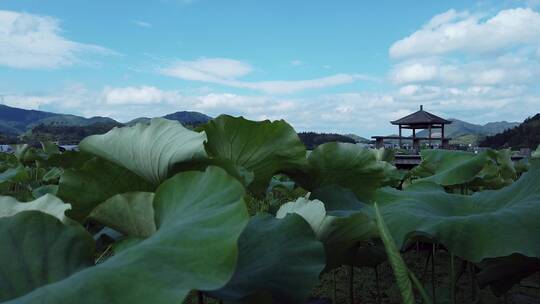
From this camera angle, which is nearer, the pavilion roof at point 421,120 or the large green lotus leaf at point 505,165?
the large green lotus leaf at point 505,165

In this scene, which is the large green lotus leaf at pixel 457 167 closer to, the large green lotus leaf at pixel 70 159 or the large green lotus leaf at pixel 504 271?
the large green lotus leaf at pixel 504 271

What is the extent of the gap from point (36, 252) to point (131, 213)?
0.36 feet

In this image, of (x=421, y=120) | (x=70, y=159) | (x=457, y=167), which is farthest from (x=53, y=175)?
(x=421, y=120)

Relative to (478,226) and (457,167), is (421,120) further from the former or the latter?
(478,226)

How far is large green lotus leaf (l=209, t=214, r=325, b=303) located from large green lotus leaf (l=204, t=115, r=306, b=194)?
230 millimetres

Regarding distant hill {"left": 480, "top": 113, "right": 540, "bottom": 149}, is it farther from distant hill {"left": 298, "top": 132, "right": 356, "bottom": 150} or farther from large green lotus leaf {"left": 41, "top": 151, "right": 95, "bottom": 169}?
large green lotus leaf {"left": 41, "top": 151, "right": 95, "bottom": 169}

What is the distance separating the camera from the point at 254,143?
2.67 feet

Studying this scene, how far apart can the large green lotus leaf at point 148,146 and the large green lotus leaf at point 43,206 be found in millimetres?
104

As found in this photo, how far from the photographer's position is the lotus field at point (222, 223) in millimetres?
374

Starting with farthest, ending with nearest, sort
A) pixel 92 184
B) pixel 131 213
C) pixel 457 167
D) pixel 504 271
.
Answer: pixel 457 167
pixel 504 271
pixel 92 184
pixel 131 213

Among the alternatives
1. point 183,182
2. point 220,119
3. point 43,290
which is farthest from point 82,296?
point 220,119

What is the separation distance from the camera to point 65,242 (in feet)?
1.48

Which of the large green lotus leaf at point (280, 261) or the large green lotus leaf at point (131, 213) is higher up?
the large green lotus leaf at point (131, 213)

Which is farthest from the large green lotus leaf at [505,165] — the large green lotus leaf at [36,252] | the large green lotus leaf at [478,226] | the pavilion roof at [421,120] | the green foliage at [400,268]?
the pavilion roof at [421,120]
